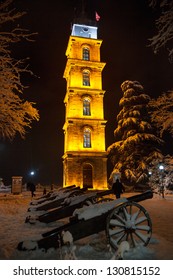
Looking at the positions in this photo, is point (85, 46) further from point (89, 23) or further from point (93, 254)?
point (93, 254)

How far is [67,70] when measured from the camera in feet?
111

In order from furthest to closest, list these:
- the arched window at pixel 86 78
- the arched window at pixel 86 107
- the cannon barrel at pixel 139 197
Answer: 1. the arched window at pixel 86 78
2. the arched window at pixel 86 107
3. the cannon barrel at pixel 139 197

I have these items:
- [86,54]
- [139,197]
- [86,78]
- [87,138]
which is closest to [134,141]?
[87,138]

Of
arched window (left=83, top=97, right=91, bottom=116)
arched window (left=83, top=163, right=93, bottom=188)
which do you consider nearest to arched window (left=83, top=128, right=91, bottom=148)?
arched window (left=83, top=97, right=91, bottom=116)

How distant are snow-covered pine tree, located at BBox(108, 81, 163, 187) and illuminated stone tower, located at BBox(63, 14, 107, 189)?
214cm

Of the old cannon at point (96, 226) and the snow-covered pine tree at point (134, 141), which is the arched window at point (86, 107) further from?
the old cannon at point (96, 226)

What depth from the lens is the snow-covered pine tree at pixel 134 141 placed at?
1059 inches

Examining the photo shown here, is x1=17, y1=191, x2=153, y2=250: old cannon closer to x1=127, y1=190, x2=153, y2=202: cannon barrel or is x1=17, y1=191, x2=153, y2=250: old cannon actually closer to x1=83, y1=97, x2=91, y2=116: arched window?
x1=127, y1=190, x2=153, y2=202: cannon barrel

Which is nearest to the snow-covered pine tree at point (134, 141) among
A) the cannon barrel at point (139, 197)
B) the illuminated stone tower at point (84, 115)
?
the illuminated stone tower at point (84, 115)

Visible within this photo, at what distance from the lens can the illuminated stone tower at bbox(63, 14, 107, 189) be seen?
2855 centimetres

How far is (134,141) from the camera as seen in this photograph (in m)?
27.9

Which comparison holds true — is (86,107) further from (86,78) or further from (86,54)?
(86,54)

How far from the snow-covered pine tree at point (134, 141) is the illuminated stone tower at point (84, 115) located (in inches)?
84.1
